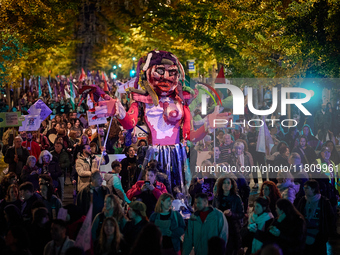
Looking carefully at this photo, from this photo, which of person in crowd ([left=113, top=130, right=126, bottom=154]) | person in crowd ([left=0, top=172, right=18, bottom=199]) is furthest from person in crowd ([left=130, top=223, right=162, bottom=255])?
person in crowd ([left=113, top=130, right=126, bottom=154])

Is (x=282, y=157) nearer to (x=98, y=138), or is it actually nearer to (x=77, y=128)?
(x=98, y=138)

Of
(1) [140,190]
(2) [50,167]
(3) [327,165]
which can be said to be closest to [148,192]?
(1) [140,190]

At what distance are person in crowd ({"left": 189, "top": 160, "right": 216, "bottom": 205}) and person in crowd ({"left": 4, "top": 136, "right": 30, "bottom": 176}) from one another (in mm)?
4768

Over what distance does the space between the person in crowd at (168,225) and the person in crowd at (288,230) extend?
1183 millimetres

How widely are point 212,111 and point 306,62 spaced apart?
3.09 metres

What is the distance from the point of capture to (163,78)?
9.79 m

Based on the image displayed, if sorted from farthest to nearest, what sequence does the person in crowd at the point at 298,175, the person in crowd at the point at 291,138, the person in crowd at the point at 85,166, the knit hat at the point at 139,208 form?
the person in crowd at the point at 291,138
the person in crowd at the point at 85,166
the person in crowd at the point at 298,175
the knit hat at the point at 139,208

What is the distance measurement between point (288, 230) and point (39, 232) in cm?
314

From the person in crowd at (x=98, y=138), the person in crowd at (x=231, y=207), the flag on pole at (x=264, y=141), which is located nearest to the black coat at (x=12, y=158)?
the person in crowd at (x=98, y=138)

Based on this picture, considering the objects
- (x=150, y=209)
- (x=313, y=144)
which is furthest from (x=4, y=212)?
(x=313, y=144)

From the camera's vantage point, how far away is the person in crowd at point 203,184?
938 centimetres

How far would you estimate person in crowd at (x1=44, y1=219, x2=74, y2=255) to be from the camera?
625cm

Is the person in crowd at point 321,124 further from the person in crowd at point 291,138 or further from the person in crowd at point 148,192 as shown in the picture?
the person in crowd at point 148,192

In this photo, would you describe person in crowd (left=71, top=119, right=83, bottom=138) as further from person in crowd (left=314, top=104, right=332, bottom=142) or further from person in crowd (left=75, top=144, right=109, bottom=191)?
person in crowd (left=314, top=104, right=332, bottom=142)
